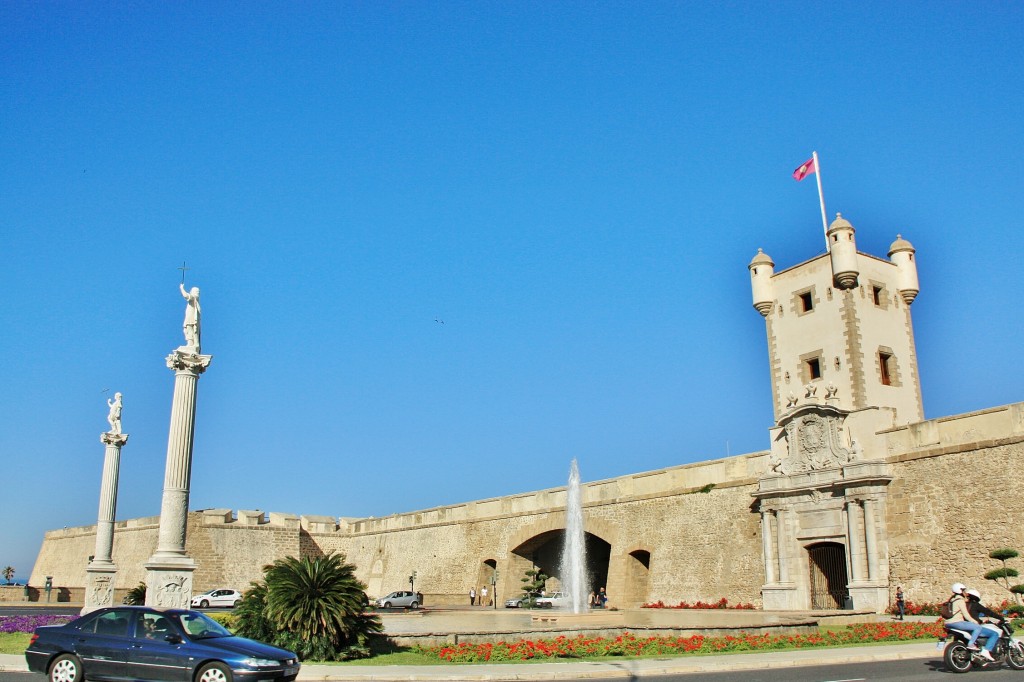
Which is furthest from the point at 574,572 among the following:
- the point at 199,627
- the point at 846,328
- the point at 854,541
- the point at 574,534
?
the point at 199,627

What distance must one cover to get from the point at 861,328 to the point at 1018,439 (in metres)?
7.34

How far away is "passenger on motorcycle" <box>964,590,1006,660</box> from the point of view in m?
12.5

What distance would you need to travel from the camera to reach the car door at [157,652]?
1035cm

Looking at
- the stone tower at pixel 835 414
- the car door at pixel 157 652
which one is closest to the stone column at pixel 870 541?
the stone tower at pixel 835 414

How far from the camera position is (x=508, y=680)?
1223 centimetres

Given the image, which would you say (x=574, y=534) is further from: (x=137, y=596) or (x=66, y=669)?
(x=66, y=669)

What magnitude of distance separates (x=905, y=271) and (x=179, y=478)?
84.7 feet

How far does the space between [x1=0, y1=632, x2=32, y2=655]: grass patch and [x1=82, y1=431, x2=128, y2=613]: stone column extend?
6.39 metres

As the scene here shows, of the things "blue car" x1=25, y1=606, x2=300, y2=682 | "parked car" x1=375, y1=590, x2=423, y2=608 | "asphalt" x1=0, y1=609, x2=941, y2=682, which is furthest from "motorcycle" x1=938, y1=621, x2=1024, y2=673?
"parked car" x1=375, y1=590, x2=423, y2=608

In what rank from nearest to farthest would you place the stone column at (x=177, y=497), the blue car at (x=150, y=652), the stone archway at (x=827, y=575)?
the blue car at (x=150, y=652) < the stone column at (x=177, y=497) < the stone archway at (x=827, y=575)

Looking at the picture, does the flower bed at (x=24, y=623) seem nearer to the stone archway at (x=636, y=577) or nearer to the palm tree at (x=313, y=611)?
the palm tree at (x=313, y=611)

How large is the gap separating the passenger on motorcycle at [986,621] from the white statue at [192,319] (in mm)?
16220

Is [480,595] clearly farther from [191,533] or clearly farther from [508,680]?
[508,680]

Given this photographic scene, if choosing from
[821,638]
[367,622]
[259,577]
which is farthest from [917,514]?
[259,577]
